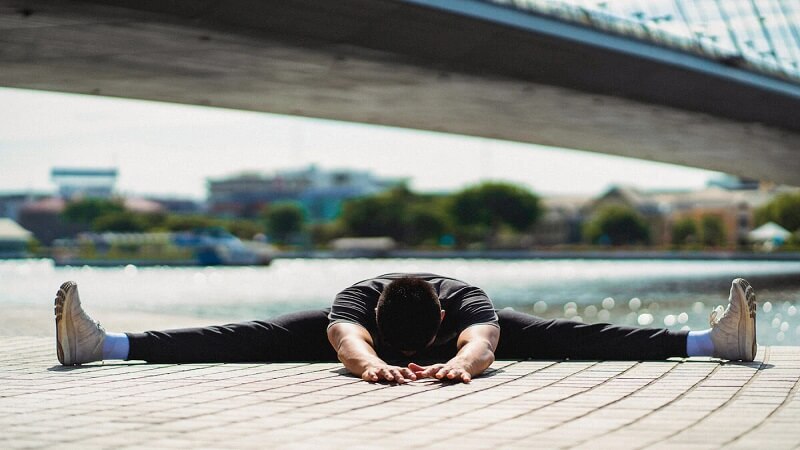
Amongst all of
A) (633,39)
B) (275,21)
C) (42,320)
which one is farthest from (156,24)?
(633,39)

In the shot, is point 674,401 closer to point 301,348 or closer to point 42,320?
point 301,348

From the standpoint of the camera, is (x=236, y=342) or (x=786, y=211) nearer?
(x=236, y=342)

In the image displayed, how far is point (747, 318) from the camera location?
248 inches

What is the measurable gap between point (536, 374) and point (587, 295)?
82.3 ft

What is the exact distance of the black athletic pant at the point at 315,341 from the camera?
21.8ft

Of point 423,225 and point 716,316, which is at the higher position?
point 423,225

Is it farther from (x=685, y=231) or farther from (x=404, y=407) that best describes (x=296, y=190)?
(x=404, y=407)

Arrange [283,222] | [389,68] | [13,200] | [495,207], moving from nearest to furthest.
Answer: [389,68] → [495,207] → [283,222] → [13,200]

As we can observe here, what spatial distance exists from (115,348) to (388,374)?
1.91 metres

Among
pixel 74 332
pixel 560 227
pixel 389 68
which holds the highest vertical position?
pixel 389 68

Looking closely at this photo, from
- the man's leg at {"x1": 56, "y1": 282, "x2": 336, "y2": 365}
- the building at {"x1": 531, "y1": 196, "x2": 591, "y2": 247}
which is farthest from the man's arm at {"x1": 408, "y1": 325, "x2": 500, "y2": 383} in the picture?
the building at {"x1": 531, "y1": 196, "x2": 591, "y2": 247}

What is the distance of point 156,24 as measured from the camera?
15.3 m

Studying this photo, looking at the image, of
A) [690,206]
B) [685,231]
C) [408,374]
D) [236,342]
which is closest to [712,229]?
[685,231]

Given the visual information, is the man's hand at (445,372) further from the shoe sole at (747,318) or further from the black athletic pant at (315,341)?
the shoe sole at (747,318)
